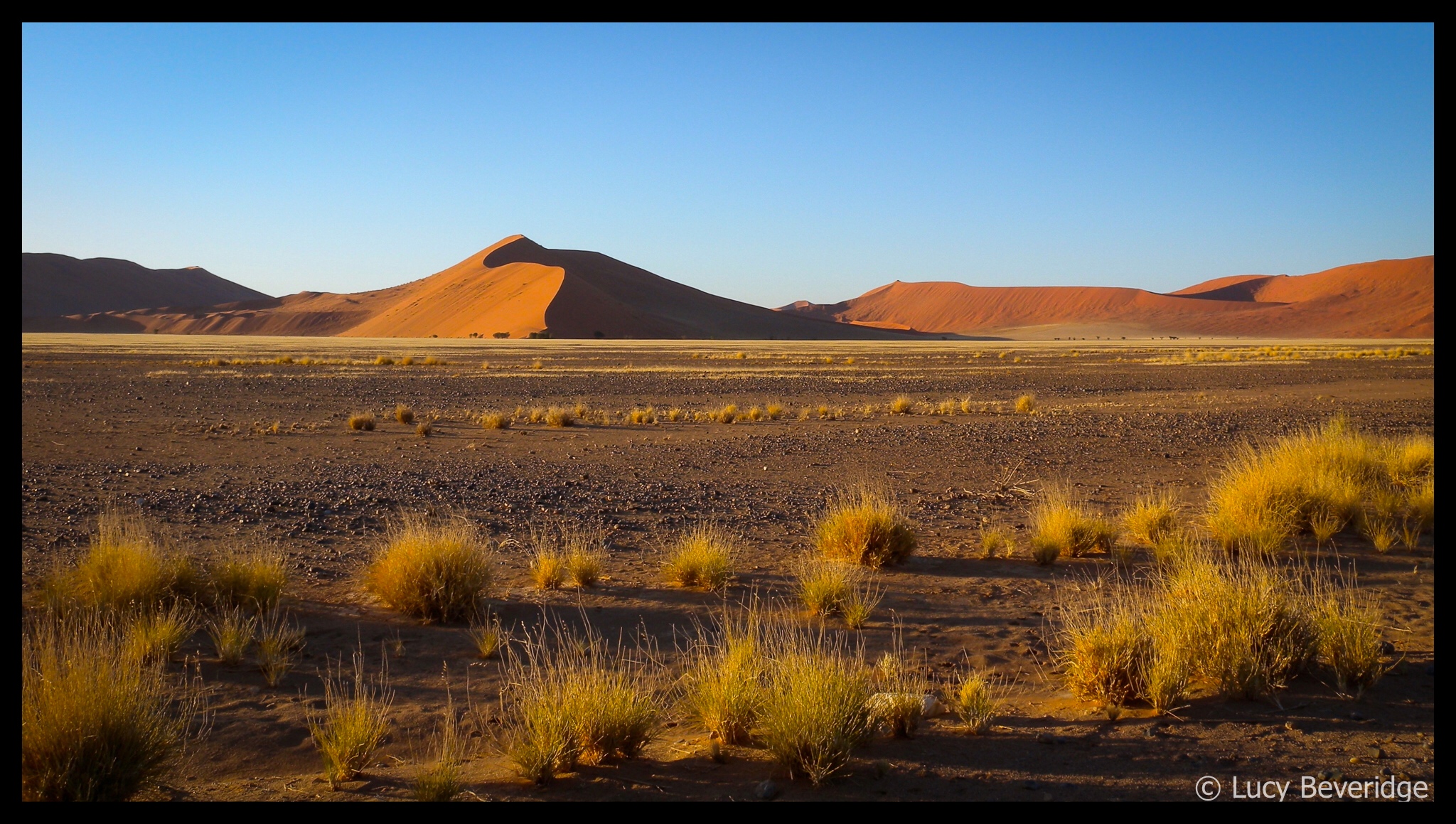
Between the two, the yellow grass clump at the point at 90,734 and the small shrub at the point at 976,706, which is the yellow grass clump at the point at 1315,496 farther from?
the yellow grass clump at the point at 90,734

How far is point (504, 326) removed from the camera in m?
119

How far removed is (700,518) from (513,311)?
393ft

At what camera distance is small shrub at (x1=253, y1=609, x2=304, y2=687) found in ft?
17.5

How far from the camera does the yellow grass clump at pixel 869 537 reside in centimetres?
796

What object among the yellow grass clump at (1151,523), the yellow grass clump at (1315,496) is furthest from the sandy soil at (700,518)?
the yellow grass clump at (1151,523)

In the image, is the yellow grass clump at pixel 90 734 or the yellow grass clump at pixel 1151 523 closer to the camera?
the yellow grass clump at pixel 90 734

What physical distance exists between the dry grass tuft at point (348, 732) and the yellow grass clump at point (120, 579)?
183cm

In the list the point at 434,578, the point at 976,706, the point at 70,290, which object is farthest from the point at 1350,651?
the point at 70,290

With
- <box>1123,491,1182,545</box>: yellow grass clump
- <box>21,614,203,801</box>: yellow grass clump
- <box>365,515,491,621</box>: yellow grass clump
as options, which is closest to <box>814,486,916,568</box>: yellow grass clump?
<box>1123,491,1182,545</box>: yellow grass clump

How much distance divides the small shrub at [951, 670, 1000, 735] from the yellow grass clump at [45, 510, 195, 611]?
4.98 m

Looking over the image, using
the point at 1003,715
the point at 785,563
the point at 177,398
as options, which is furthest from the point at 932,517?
the point at 177,398

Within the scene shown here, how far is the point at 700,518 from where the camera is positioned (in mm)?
10078

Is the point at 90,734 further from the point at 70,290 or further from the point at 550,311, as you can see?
the point at 70,290

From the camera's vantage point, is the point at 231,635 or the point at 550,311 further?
the point at 550,311
